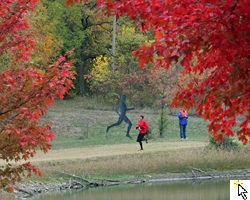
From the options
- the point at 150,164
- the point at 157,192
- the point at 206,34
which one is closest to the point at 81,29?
the point at 150,164

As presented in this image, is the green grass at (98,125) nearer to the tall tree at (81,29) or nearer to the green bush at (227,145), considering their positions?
the tall tree at (81,29)

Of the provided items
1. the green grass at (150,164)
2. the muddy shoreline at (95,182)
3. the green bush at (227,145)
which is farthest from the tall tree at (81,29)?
the muddy shoreline at (95,182)

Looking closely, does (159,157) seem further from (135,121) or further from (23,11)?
(135,121)

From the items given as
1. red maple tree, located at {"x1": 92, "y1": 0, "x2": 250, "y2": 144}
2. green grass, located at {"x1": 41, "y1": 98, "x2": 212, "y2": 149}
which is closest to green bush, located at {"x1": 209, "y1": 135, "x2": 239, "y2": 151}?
green grass, located at {"x1": 41, "y1": 98, "x2": 212, "y2": 149}

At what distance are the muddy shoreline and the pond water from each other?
40cm

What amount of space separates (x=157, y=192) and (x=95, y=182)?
2561 mm

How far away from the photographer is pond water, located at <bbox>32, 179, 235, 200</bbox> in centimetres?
1377

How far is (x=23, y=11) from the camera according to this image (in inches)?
302

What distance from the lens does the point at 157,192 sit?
14.6 meters

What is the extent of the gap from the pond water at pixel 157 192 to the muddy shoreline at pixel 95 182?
1.32 ft

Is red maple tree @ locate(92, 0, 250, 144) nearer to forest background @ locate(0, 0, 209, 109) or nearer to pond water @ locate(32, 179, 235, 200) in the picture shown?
pond water @ locate(32, 179, 235, 200)

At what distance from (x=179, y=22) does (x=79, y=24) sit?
1647 inches

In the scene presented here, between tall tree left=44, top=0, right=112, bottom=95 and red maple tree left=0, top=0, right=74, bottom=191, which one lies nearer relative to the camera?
red maple tree left=0, top=0, right=74, bottom=191

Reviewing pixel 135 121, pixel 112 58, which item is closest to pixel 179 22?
pixel 135 121
